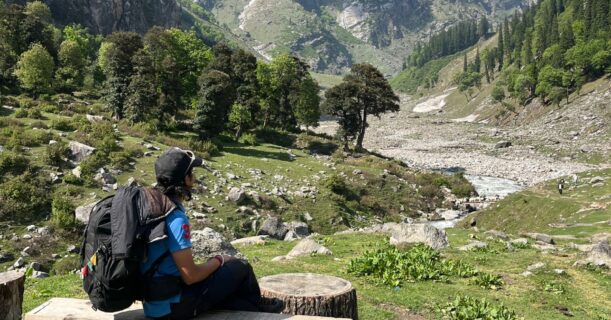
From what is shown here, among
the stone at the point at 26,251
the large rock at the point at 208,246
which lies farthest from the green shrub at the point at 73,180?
the large rock at the point at 208,246

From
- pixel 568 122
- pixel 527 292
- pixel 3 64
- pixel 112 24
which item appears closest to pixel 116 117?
pixel 3 64

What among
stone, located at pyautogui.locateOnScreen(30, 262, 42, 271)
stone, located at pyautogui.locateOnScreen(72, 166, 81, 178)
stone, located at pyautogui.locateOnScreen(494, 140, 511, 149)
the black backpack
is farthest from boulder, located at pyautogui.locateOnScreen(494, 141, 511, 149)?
the black backpack

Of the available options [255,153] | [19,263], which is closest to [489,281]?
[19,263]

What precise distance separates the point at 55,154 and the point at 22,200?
17.7 feet

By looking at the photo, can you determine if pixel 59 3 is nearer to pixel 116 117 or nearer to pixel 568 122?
pixel 116 117

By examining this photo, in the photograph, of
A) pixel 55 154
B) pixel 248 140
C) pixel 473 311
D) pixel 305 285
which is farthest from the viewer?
pixel 248 140

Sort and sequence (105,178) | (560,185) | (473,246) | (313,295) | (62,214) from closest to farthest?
(313,295)
(473,246)
(62,214)
(105,178)
(560,185)

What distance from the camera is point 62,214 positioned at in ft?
72.0

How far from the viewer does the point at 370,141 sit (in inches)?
3664

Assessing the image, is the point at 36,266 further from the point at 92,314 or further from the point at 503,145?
the point at 503,145

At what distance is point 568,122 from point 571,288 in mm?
83224

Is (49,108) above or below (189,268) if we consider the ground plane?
above

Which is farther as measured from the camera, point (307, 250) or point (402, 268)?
point (307, 250)

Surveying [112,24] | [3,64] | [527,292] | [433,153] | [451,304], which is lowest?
[433,153]
